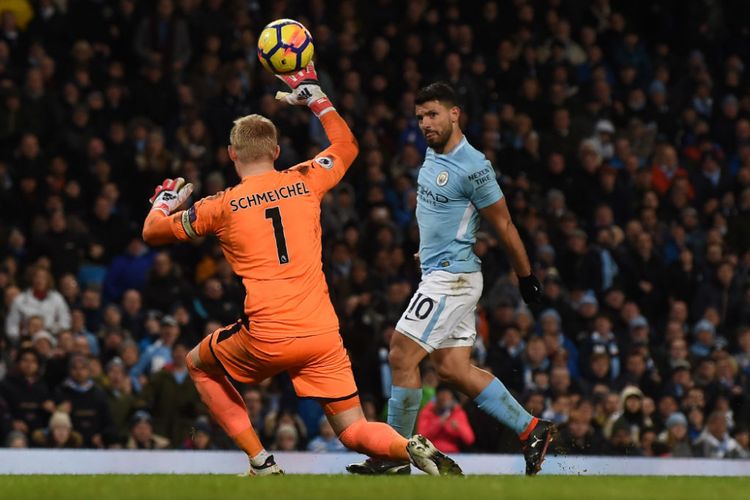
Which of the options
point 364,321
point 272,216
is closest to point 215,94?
point 364,321

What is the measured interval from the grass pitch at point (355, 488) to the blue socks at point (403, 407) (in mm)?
800

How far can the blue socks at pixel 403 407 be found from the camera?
9.55 metres

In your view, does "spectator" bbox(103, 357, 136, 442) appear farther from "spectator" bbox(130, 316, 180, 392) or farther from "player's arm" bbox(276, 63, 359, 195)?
"player's arm" bbox(276, 63, 359, 195)

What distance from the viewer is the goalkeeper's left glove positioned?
9008 millimetres

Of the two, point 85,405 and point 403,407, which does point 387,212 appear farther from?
point 403,407

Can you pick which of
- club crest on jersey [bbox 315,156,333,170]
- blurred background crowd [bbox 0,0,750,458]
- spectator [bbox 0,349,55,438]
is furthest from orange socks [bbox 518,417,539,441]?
spectator [bbox 0,349,55,438]

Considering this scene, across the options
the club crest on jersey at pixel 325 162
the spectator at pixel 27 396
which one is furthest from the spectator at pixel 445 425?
the club crest on jersey at pixel 325 162

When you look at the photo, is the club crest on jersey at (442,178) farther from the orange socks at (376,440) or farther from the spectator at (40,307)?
the spectator at (40,307)

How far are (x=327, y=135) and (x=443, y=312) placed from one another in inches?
52.2

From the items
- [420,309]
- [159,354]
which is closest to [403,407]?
[420,309]

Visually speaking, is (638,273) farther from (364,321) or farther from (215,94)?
(215,94)

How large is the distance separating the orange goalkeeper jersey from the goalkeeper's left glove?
10.1 inches

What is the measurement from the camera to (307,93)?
9.46m

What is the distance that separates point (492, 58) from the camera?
21.6 meters
